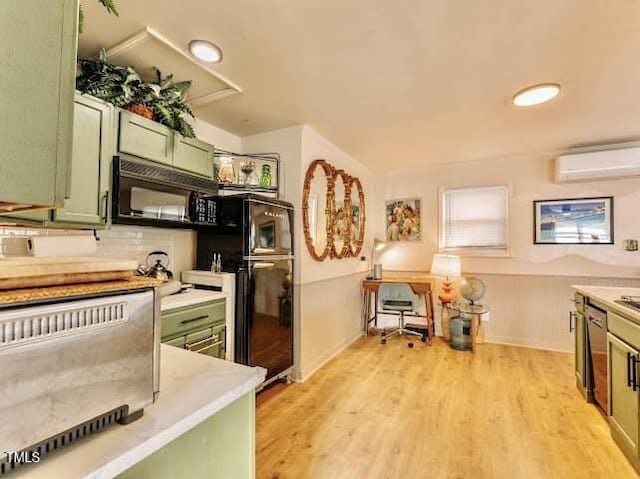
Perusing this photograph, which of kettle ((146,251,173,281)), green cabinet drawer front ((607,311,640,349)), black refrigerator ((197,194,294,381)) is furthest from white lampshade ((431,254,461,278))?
kettle ((146,251,173,281))

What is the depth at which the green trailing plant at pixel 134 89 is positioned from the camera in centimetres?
181

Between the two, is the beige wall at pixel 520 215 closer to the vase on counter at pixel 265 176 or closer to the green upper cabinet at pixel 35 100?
the vase on counter at pixel 265 176

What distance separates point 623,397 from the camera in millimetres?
1799

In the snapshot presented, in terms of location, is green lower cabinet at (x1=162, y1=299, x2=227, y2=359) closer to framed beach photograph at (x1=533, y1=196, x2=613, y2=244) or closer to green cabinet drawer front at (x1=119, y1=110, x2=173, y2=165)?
green cabinet drawer front at (x1=119, y1=110, x2=173, y2=165)

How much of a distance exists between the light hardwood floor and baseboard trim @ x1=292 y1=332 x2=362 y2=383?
2.4 inches

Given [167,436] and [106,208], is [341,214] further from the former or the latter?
[167,436]

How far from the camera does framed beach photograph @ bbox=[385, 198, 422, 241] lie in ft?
14.8

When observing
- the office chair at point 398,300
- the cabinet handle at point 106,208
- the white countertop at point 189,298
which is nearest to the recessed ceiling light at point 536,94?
the office chair at point 398,300

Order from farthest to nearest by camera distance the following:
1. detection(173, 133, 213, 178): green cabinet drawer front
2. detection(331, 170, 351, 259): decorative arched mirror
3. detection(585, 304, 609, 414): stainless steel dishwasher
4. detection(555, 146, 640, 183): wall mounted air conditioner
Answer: detection(331, 170, 351, 259): decorative arched mirror, detection(555, 146, 640, 183): wall mounted air conditioner, detection(173, 133, 213, 178): green cabinet drawer front, detection(585, 304, 609, 414): stainless steel dishwasher

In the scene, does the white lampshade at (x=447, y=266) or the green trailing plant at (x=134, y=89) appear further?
the white lampshade at (x=447, y=266)

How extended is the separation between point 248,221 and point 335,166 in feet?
5.37

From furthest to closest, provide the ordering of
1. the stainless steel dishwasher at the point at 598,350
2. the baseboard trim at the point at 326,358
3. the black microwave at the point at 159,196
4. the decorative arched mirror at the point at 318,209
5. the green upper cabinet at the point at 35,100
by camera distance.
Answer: the decorative arched mirror at the point at 318,209 → the baseboard trim at the point at 326,358 → the stainless steel dishwasher at the point at 598,350 → the black microwave at the point at 159,196 → the green upper cabinet at the point at 35,100

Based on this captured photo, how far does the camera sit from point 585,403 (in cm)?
245

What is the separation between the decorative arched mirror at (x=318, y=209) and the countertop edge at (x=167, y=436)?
2267mm
